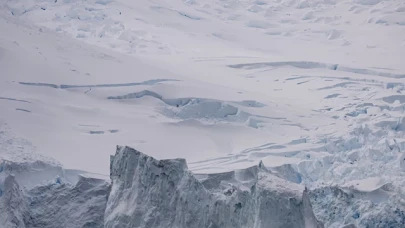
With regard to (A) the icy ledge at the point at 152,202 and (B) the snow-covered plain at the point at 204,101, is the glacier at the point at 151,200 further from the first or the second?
(B) the snow-covered plain at the point at 204,101

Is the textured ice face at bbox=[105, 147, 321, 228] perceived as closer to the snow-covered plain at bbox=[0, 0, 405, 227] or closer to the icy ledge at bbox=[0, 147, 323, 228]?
the icy ledge at bbox=[0, 147, 323, 228]

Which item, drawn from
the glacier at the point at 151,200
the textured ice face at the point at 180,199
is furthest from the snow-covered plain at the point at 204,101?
the textured ice face at the point at 180,199

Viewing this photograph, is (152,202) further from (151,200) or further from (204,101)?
(204,101)

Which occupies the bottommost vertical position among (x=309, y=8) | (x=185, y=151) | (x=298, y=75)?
(x=185, y=151)

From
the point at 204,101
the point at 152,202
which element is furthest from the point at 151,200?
the point at 204,101

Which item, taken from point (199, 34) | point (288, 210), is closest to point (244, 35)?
point (199, 34)

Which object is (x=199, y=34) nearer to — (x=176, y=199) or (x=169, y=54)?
(x=169, y=54)
